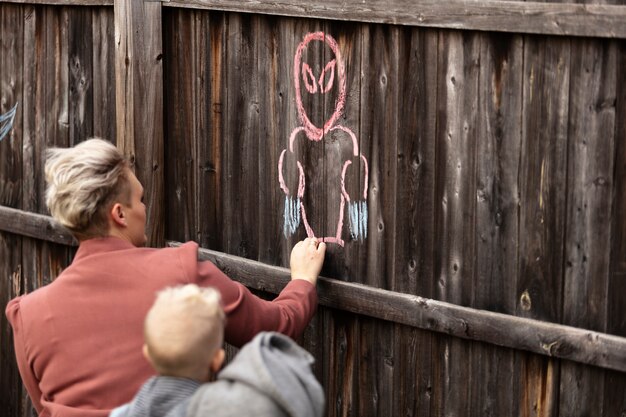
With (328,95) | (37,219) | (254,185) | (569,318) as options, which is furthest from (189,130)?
(569,318)

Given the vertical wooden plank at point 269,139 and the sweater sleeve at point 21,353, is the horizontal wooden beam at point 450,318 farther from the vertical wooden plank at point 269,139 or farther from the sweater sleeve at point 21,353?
the sweater sleeve at point 21,353

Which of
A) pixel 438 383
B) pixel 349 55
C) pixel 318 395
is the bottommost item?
pixel 438 383

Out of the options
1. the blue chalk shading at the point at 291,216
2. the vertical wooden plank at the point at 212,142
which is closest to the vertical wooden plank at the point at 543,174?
the blue chalk shading at the point at 291,216

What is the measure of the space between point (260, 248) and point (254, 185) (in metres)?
0.26

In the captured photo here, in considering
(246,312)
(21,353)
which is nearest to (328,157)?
(246,312)

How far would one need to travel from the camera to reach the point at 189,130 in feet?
17.0

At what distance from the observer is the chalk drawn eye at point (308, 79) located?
4551 millimetres

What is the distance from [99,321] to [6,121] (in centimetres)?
309

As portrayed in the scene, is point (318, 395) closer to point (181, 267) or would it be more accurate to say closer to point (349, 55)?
point (181, 267)

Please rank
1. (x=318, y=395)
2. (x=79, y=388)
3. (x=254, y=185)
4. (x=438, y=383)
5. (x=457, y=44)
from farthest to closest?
(x=254, y=185) → (x=438, y=383) → (x=457, y=44) → (x=79, y=388) → (x=318, y=395)

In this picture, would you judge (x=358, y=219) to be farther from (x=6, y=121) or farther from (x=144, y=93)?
(x=6, y=121)

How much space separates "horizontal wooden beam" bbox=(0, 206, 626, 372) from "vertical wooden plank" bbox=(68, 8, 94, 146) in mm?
915

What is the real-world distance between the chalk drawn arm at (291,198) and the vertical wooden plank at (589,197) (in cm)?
126


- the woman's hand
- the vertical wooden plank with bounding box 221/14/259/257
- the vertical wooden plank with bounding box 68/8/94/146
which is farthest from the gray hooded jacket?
the vertical wooden plank with bounding box 68/8/94/146
